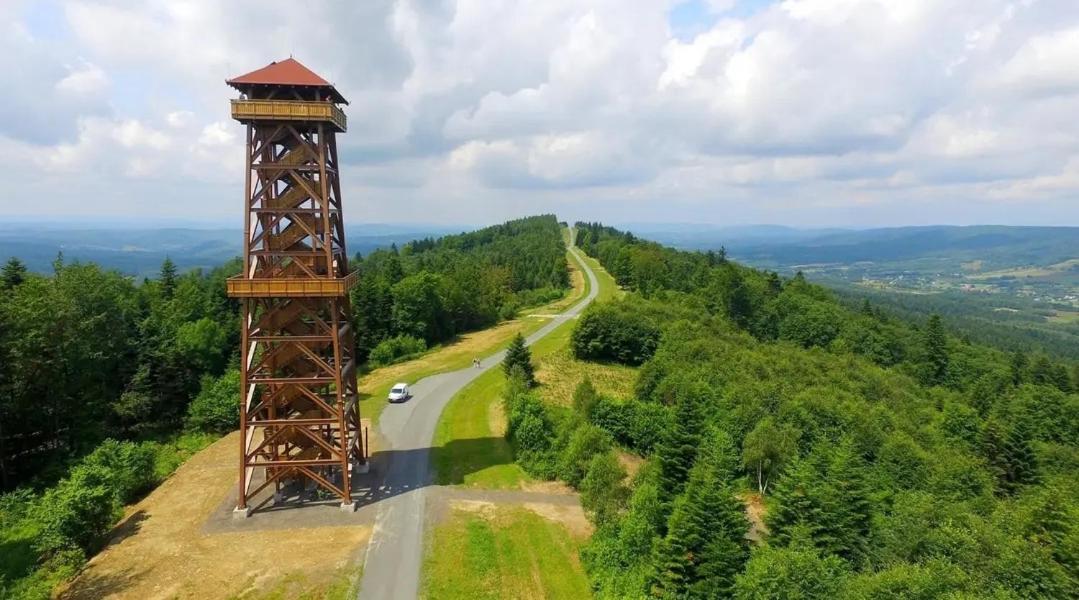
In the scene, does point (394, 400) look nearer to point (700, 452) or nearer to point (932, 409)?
point (700, 452)

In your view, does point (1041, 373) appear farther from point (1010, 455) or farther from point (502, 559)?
point (502, 559)

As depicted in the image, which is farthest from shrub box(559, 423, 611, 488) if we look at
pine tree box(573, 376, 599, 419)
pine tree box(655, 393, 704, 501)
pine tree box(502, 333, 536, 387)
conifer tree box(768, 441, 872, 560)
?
pine tree box(502, 333, 536, 387)

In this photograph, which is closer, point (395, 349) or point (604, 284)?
point (395, 349)

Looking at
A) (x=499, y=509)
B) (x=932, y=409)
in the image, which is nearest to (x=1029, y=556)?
(x=499, y=509)

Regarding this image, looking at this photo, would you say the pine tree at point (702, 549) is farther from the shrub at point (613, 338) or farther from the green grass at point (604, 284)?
the green grass at point (604, 284)

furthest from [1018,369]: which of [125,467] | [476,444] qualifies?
[125,467]

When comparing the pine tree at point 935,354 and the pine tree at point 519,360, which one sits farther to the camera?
the pine tree at point 935,354

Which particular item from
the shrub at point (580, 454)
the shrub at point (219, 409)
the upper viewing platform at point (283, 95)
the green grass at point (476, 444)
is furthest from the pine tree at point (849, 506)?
the shrub at point (219, 409)
